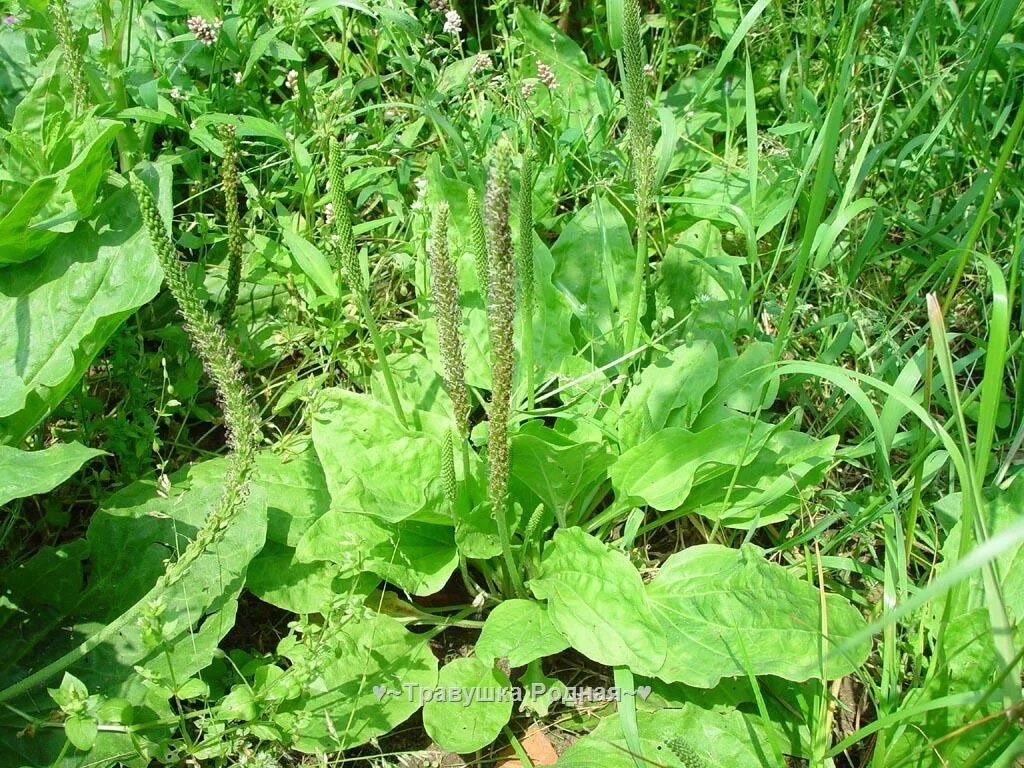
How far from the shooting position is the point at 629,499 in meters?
2.70

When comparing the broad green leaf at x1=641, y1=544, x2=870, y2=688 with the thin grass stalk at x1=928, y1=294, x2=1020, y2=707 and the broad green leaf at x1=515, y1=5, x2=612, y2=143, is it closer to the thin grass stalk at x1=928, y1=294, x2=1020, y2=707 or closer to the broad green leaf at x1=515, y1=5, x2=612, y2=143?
the thin grass stalk at x1=928, y1=294, x2=1020, y2=707

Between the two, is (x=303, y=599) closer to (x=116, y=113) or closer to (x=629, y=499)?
(x=629, y=499)

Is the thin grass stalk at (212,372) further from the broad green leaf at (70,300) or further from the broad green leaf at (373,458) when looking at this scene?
the broad green leaf at (70,300)

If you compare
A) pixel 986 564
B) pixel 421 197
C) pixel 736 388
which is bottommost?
pixel 736 388

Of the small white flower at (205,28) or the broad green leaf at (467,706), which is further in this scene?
the small white flower at (205,28)

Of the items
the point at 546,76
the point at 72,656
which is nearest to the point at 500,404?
the point at 72,656

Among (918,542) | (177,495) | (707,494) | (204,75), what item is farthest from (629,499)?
(204,75)

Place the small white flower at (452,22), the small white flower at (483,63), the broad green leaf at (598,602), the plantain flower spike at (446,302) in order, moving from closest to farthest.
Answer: the plantain flower spike at (446,302)
the broad green leaf at (598,602)
the small white flower at (452,22)
the small white flower at (483,63)

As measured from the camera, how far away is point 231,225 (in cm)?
292

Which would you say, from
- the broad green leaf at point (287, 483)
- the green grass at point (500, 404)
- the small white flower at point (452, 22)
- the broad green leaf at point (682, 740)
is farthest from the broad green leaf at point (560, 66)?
the broad green leaf at point (682, 740)

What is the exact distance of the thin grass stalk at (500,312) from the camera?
1.74 metres

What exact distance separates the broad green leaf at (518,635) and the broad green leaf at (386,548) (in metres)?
0.21

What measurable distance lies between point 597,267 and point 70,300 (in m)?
1.58

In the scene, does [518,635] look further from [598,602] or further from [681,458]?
[681,458]
